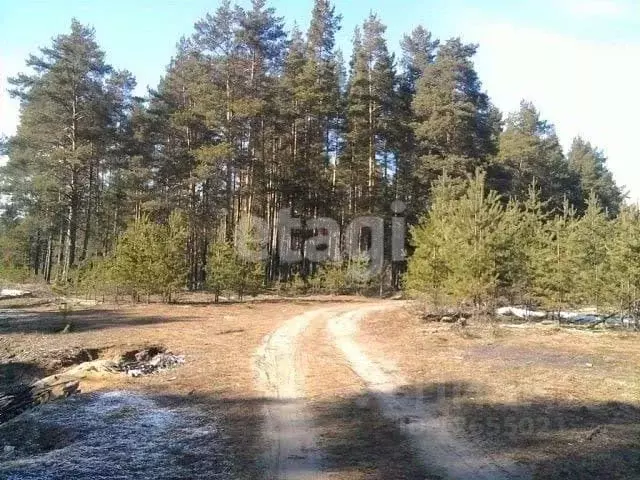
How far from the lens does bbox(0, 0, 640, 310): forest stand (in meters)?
26.0

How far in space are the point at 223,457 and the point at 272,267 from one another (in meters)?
31.2

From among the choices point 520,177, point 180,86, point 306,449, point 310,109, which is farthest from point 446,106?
point 306,449

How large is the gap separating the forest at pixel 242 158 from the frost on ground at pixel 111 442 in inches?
588

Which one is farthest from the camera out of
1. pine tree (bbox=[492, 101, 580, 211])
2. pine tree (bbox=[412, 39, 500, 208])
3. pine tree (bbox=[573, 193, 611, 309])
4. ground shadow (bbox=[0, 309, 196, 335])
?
pine tree (bbox=[492, 101, 580, 211])

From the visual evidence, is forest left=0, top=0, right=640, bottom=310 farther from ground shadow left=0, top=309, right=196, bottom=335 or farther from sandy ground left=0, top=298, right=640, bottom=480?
sandy ground left=0, top=298, right=640, bottom=480

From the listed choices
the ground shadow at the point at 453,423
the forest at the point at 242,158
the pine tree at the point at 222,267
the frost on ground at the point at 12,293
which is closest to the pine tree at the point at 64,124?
the forest at the point at 242,158

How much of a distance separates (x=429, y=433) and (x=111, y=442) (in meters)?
4.34

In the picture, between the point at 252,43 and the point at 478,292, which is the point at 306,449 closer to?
the point at 478,292

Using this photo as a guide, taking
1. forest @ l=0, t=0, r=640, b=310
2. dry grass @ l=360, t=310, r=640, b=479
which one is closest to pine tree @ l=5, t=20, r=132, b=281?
forest @ l=0, t=0, r=640, b=310

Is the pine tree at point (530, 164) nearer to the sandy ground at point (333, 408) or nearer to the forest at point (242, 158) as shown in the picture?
the forest at point (242, 158)

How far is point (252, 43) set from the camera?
1329 inches

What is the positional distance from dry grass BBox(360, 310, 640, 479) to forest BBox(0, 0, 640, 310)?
6391 mm
